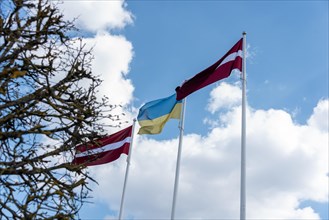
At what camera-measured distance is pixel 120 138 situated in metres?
20.3

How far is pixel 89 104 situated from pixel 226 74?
6521 mm

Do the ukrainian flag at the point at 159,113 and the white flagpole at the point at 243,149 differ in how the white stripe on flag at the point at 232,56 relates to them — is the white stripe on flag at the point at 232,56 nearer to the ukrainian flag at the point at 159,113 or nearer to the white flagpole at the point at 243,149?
the white flagpole at the point at 243,149

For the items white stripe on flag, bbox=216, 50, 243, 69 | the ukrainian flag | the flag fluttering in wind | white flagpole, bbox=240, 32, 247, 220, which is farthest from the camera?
the ukrainian flag

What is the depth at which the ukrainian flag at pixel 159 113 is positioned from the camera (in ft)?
59.8

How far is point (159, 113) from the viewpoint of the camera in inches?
725

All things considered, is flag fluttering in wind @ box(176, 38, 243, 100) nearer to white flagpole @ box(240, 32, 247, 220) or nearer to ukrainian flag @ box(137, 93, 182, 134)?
white flagpole @ box(240, 32, 247, 220)

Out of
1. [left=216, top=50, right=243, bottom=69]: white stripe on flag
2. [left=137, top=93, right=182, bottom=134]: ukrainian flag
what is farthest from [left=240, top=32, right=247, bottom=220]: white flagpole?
[left=137, top=93, right=182, bottom=134]: ukrainian flag

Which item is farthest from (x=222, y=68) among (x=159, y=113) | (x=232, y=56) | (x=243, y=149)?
(x=159, y=113)

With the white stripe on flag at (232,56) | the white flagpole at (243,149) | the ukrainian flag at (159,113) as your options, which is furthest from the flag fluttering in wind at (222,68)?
the ukrainian flag at (159,113)

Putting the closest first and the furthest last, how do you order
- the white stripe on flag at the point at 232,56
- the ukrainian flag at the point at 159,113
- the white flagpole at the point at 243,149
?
the white flagpole at the point at 243,149 < the white stripe on flag at the point at 232,56 < the ukrainian flag at the point at 159,113

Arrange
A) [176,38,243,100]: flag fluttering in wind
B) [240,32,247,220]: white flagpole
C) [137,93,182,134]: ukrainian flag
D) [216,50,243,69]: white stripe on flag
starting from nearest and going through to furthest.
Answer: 1. [240,32,247,220]: white flagpole
2. [176,38,243,100]: flag fluttering in wind
3. [216,50,243,69]: white stripe on flag
4. [137,93,182,134]: ukrainian flag

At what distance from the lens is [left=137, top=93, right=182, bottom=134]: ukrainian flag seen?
18.2 metres

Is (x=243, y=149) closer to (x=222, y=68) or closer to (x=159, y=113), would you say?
(x=222, y=68)

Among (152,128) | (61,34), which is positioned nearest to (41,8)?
(61,34)
